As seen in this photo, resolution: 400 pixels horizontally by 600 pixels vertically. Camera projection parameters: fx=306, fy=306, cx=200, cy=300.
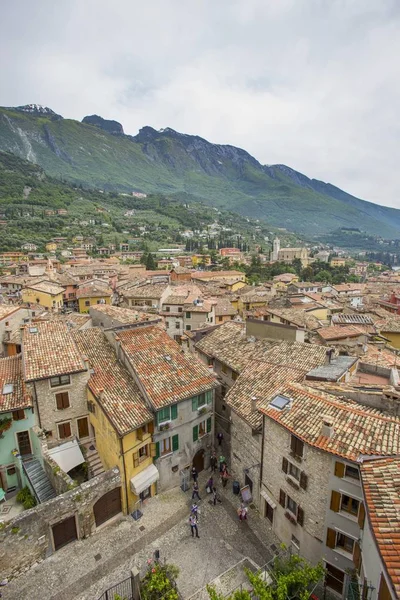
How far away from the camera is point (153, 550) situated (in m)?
17.9

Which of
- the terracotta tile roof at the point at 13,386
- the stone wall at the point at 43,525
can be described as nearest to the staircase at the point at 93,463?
the stone wall at the point at 43,525

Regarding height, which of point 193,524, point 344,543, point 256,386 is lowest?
point 193,524

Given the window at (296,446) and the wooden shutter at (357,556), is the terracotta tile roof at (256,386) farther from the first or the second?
the wooden shutter at (357,556)

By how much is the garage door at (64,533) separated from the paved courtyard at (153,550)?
332 mm

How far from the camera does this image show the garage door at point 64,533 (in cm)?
1761

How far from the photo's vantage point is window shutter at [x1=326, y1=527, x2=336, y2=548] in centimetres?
1495

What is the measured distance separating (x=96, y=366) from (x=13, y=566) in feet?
38.6

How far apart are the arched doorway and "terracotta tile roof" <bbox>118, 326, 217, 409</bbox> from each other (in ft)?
18.1

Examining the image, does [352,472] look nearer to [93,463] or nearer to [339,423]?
[339,423]

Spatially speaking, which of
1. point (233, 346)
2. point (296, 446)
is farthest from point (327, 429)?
point (233, 346)

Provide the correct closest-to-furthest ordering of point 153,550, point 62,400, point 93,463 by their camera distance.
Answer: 1. point 153,550
2. point 62,400
3. point 93,463

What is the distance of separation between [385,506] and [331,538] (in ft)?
22.7

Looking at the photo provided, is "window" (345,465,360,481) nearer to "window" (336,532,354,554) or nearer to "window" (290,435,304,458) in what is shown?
"window" (290,435,304,458)

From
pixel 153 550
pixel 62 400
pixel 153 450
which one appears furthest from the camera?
pixel 62 400
